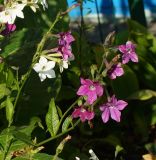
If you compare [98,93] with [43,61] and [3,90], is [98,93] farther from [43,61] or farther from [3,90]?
[3,90]

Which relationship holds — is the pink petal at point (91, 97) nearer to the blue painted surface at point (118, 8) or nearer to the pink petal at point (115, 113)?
the pink petal at point (115, 113)

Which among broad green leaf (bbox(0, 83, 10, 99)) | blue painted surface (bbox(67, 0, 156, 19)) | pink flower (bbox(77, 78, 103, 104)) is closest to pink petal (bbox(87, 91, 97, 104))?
pink flower (bbox(77, 78, 103, 104))

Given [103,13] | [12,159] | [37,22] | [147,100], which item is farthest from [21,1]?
[103,13]


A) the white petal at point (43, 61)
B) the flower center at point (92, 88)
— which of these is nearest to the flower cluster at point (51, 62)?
the white petal at point (43, 61)

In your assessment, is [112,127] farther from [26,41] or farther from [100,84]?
[100,84]

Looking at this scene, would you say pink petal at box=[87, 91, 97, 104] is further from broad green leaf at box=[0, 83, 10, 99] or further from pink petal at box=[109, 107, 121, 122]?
broad green leaf at box=[0, 83, 10, 99]

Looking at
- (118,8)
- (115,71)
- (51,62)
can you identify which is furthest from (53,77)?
(118,8)
